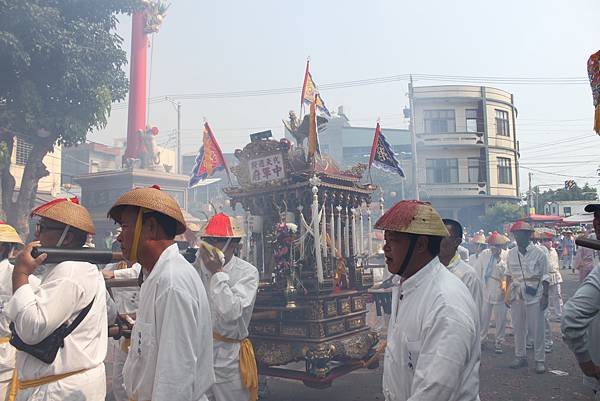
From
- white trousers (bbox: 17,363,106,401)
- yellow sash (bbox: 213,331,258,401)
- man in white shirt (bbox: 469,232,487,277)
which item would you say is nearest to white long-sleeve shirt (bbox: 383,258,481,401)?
white trousers (bbox: 17,363,106,401)

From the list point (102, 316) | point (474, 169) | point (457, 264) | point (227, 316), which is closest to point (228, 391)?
point (227, 316)

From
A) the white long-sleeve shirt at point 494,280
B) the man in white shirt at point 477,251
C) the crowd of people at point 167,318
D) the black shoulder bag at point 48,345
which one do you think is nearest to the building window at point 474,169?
the man in white shirt at point 477,251

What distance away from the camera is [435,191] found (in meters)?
37.3

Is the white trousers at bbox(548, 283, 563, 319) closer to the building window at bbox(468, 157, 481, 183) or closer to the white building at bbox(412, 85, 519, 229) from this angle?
the white building at bbox(412, 85, 519, 229)

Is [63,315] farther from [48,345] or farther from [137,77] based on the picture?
[137,77]

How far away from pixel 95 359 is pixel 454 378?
2.39 meters

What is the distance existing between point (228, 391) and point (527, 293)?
625 cm

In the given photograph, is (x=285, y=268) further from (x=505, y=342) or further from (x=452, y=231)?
(x=505, y=342)

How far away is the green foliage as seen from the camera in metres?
15.0

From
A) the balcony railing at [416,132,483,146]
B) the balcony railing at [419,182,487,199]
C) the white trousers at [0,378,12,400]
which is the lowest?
the white trousers at [0,378,12,400]

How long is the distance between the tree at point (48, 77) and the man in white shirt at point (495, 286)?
13.5 metres

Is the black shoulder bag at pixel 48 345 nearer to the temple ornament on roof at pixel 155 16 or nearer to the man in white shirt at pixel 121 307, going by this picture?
the man in white shirt at pixel 121 307

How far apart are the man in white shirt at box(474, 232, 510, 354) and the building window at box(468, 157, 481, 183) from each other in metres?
27.8

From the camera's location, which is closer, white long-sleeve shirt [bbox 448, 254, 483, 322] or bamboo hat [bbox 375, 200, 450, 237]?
bamboo hat [bbox 375, 200, 450, 237]
